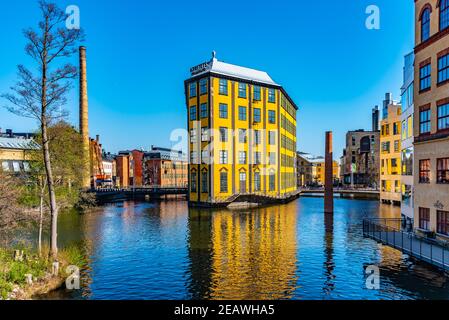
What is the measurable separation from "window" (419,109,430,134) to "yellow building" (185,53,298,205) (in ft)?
124

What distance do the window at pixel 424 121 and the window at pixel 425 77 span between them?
72.2 inches

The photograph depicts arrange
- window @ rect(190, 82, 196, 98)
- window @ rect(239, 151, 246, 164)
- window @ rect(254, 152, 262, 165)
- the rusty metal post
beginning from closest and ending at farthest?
the rusty metal post → window @ rect(190, 82, 196, 98) → window @ rect(239, 151, 246, 164) → window @ rect(254, 152, 262, 165)

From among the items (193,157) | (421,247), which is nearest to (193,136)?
(193,157)

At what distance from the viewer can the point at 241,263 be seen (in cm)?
2295

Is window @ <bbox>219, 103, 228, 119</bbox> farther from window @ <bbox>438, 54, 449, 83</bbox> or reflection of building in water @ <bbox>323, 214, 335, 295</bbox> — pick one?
window @ <bbox>438, 54, 449, 83</bbox>

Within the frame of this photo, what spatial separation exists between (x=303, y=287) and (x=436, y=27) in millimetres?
20321

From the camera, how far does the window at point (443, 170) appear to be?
2173cm

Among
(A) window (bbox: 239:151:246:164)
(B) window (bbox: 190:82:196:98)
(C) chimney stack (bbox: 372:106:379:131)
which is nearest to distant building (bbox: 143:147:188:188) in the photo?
(A) window (bbox: 239:151:246:164)

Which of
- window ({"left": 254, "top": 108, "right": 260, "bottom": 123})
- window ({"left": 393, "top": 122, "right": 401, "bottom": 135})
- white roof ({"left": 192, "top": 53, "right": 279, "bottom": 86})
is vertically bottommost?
window ({"left": 393, "top": 122, "right": 401, "bottom": 135})

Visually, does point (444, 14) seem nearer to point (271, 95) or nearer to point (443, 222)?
point (443, 222)

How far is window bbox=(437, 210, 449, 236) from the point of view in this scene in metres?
21.6

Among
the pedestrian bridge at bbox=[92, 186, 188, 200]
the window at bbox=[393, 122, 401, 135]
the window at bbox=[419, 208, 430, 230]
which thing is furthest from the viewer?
the pedestrian bridge at bbox=[92, 186, 188, 200]
